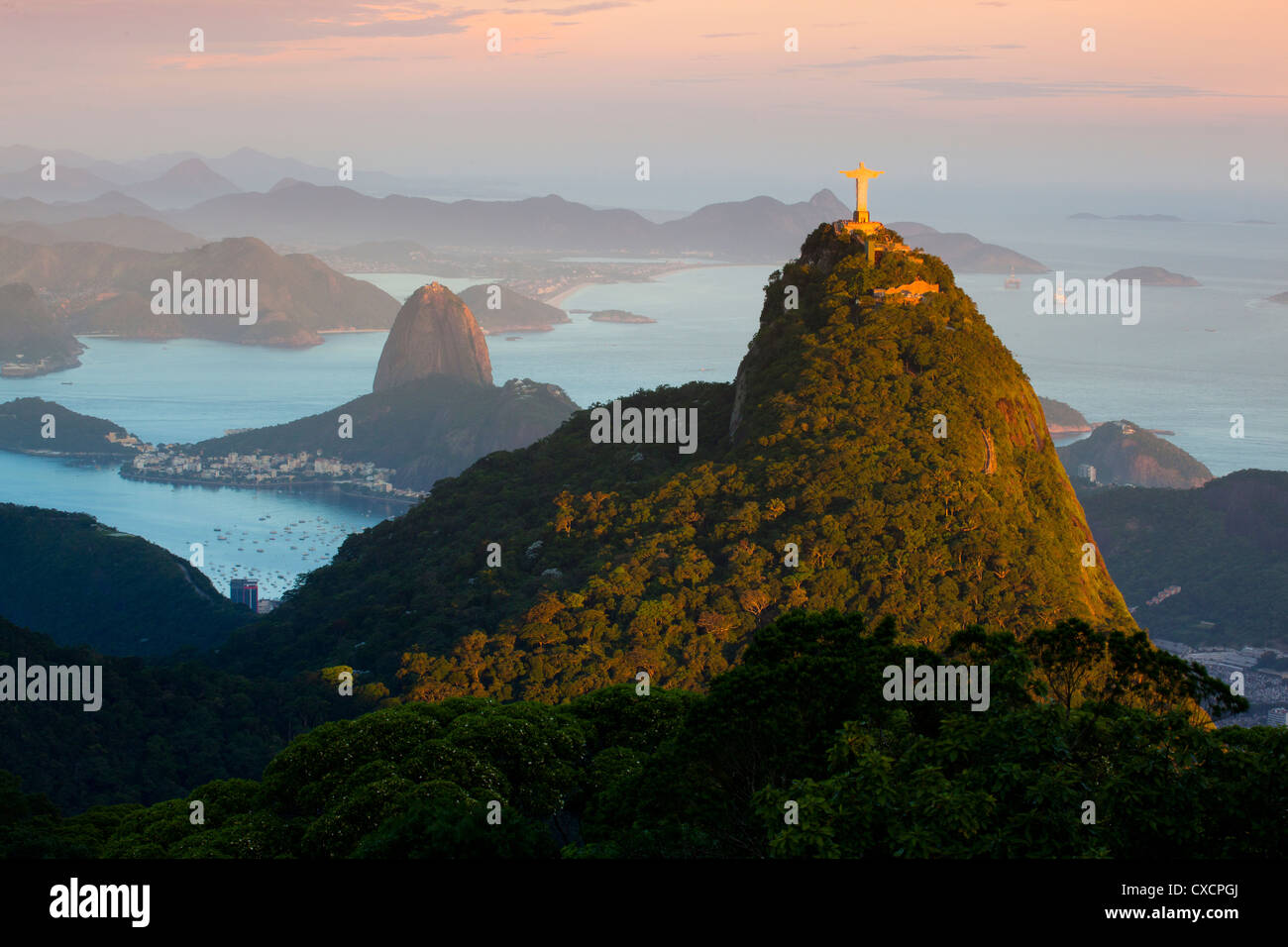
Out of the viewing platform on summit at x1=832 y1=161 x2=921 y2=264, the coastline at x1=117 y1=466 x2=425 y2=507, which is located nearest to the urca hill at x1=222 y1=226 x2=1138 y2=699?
the viewing platform on summit at x1=832 y1=161 x2=921 y2=264

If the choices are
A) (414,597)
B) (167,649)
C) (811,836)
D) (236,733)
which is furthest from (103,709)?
(811,836)

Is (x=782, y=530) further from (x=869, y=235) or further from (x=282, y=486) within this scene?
(x=282, y=486)

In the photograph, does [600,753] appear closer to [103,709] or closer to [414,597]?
[103,709]

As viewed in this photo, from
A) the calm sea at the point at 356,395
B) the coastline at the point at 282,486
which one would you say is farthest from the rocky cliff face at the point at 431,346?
the coastline at the point at 282,486

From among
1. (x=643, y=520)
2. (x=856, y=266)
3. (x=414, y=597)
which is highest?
(x=856, y=266)

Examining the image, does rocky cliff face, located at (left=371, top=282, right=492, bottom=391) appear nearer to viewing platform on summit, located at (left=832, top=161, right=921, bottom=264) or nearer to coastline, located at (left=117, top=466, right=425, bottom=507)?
coastline, located at (left=117, top=466, right=425, bottom=507)

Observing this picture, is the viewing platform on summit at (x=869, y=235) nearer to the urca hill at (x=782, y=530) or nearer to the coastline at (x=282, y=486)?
the urca hill at (x=782, y=530)
